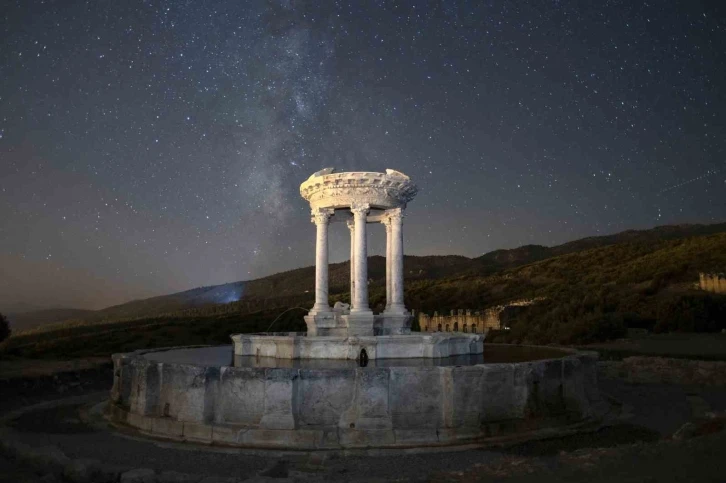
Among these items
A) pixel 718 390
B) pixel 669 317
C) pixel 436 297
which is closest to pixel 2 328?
pixel 718 390

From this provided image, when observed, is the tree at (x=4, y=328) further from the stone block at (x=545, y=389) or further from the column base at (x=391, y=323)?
the stone block at (x=545, y=389)

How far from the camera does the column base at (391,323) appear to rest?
16.9m

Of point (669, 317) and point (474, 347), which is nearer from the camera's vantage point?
point (474, 347)

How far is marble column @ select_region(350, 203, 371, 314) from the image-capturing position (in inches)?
645

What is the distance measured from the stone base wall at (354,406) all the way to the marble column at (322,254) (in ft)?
21.1

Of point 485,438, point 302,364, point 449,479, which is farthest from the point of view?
Answer: point 302,364

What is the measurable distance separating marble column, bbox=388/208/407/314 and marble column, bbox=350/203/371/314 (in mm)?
1163

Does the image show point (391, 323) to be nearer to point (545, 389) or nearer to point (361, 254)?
point (361, 254)

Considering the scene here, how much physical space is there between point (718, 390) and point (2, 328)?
35.9 m

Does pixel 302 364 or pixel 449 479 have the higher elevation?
pixel 302 364

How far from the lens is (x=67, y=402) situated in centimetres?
1578

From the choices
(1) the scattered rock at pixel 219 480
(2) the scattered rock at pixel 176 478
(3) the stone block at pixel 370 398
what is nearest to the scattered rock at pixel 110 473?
(2) the scattered rock at pixel 176 478

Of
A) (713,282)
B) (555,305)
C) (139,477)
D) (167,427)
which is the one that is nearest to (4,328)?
(167,427)

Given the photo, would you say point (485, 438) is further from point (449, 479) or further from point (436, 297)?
point (436, 297)
